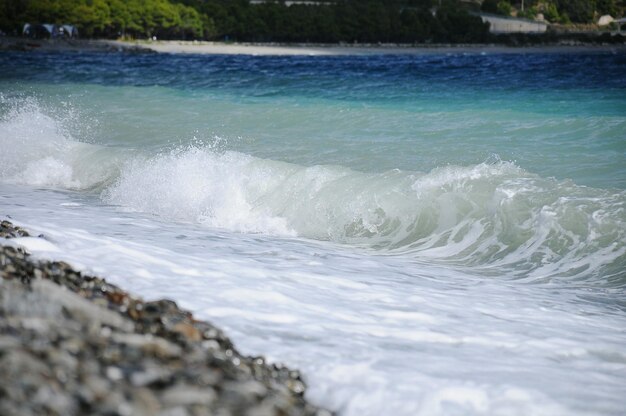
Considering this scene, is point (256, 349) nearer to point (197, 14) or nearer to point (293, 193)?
point (293, 193)

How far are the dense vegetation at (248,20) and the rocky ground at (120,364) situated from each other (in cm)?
10526

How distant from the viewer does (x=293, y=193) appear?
9680mm

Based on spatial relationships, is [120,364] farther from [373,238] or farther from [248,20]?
[248,20]

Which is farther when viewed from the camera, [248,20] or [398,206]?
[248,20]

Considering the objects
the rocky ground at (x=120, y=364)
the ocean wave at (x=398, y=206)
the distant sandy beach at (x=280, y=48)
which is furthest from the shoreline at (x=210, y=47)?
the rocky ground at (x=120, y=364)

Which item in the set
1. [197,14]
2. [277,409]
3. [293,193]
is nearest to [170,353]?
[277,409]

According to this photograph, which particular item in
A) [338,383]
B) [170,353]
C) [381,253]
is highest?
[170,353]

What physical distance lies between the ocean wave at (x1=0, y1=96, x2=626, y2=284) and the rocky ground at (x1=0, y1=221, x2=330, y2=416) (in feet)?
12.3

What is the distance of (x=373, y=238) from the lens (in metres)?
8.39

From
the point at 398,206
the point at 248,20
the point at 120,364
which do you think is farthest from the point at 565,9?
the point at 120,364

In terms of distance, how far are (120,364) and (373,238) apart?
5.53 metres

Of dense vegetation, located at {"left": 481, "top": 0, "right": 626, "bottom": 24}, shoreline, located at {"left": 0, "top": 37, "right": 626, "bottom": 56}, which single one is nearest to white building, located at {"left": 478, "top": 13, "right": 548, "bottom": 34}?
shoreline, located at {"left": 0, "top": 37, "right": 626, "bottom": 56}

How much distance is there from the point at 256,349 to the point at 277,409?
3.06 feet

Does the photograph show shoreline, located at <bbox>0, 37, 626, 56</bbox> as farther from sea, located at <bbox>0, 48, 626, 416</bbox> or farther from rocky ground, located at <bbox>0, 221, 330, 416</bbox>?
rocky ground, located at <bbox>0, 221, 330, 416</bbox>
